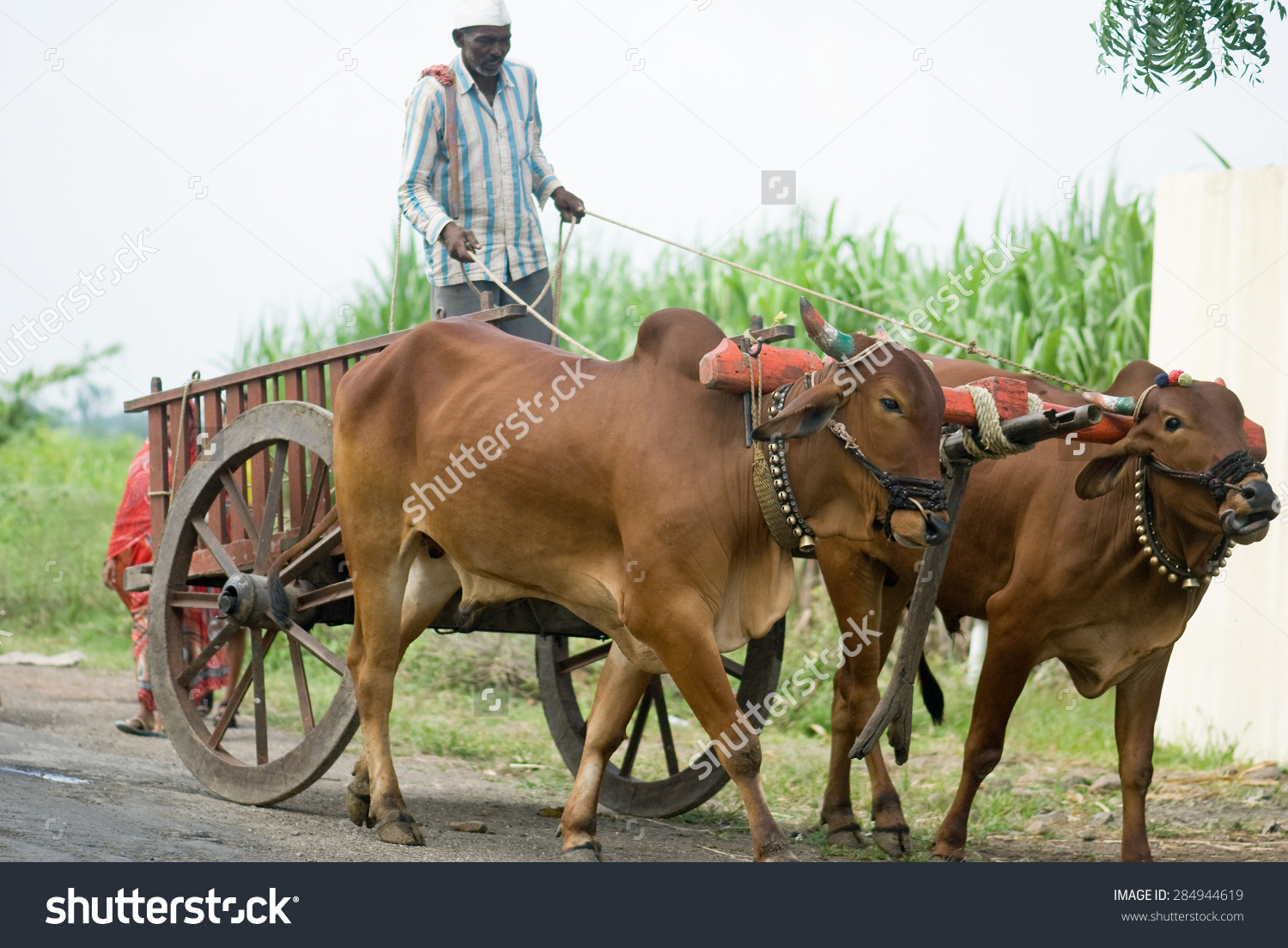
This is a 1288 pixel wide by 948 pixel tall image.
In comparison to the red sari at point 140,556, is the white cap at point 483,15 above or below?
above

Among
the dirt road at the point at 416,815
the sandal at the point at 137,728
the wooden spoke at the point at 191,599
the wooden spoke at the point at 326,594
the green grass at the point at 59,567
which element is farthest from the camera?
the green grass at the point at 59,567

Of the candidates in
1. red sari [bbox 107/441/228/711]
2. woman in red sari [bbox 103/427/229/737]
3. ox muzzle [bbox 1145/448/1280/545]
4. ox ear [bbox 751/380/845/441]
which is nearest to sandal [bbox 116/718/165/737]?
woman in red sari [bbox 103/427/229/737]

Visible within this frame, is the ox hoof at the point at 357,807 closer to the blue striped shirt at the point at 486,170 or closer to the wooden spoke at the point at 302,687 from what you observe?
the wooden spoke at the point at 302,687

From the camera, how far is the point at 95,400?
15391 mm

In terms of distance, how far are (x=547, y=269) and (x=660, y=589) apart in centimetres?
215

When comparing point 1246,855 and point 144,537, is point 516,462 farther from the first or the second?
point 144,537

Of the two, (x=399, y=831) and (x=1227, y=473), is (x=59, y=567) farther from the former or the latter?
(x=1227, y=473)

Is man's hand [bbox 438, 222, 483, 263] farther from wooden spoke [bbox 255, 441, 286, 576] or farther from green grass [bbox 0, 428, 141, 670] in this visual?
green grass [bbox 0, 428, 141, 670]

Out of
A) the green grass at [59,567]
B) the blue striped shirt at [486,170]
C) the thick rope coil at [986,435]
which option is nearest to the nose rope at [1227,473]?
the thick rope coil at [986,435]

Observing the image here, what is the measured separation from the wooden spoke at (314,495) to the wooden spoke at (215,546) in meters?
0.26

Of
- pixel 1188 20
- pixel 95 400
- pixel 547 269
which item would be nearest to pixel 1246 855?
pixel 1188 20

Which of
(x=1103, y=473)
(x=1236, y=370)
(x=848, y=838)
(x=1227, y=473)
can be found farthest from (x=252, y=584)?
(x=1236, y=370)

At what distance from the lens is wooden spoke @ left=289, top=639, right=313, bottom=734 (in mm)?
4980

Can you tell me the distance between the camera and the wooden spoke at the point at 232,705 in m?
5.21
